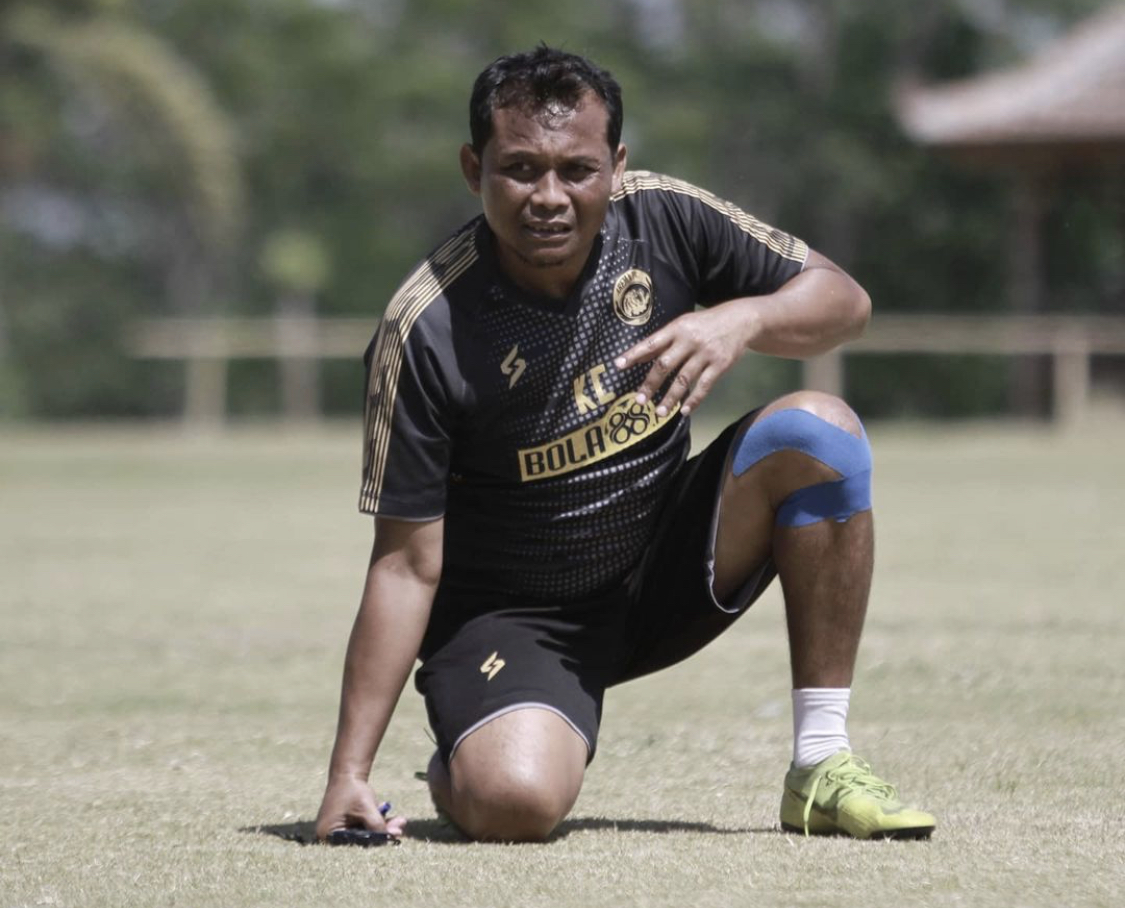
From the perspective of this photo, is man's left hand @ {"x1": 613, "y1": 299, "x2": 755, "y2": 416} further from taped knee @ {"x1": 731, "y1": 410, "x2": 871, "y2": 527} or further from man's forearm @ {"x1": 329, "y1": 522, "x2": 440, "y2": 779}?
man's forearm @ {"x1": 329, "y1": 522, "x2": 440, "y2": 779}

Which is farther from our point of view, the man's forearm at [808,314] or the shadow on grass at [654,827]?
the man's forearm at [808,314]

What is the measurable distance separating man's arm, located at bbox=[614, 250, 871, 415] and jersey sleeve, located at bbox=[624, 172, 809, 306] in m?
0.05

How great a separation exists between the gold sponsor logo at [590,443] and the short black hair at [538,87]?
552 millimetres

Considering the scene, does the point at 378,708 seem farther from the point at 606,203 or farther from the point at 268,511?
the point at 268,511

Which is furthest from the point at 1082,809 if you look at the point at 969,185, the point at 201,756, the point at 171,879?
the point at 969,185

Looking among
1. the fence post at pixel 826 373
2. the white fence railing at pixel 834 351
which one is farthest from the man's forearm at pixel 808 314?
the fence post at pixel 826 373

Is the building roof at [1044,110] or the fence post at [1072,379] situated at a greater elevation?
the building roof at [1044,110]

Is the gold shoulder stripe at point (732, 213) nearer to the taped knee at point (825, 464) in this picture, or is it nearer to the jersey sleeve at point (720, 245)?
the jersey sleeve at point (720, 245)

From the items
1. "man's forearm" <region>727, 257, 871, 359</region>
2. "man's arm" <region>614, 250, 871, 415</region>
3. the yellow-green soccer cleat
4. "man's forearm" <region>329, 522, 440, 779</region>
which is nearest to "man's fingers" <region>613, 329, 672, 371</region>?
"man's arm" <region>614, 250, 871, 415</region>

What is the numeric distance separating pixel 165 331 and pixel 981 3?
20380mm

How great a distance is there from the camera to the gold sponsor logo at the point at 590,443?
14.2 ft

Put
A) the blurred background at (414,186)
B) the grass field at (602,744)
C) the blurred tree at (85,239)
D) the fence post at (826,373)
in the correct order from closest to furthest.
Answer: the grass field at (602,744) → the fence post at (826,373) → the blurred background at (414,186) → the blurred tree at (85,239)

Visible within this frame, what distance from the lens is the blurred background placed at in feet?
106

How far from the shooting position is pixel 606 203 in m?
4.18
